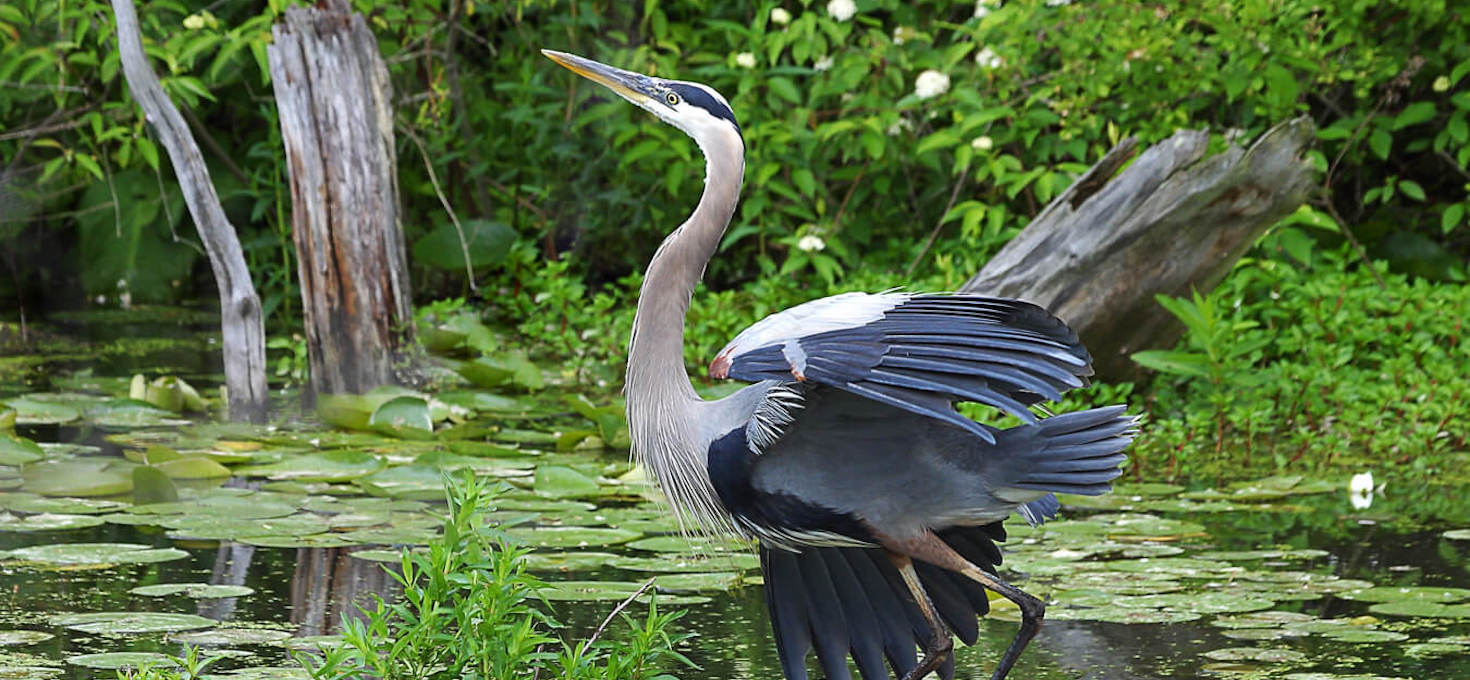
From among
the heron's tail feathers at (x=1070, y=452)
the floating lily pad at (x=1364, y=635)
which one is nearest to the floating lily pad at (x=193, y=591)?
the heron's tail feathers at (x=1070, y=452)

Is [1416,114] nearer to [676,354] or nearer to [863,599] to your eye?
[863,599]

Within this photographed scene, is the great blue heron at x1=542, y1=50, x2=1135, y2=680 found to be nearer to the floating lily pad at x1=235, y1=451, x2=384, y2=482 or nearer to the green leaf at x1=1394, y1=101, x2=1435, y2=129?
the floating lily pad at x1=235, y1=451, x2=384, y2=482

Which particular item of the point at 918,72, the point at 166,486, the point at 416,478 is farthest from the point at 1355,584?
the point at 918,72

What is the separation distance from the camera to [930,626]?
2.99m

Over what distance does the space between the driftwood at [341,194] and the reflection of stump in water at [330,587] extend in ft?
6.90

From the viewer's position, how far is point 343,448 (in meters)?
5.31

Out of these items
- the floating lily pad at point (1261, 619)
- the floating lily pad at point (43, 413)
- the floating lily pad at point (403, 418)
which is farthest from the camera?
the floating lily pad at point (43, 413)

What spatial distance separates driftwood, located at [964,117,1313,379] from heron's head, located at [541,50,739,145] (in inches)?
97.7

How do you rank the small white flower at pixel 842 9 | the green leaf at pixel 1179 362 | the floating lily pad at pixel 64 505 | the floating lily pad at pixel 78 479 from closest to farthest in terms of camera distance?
1. the floating lily pad at pixel 64 505
2. the floating lily pad at pixel 78 479
3. the green leaf at pixel 1179 362
4. the small white flower at pixel 842 9

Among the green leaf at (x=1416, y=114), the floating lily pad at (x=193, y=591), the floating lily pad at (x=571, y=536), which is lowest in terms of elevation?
the floating lily pad at (x=193, y=591)

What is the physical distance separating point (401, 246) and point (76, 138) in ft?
11.3

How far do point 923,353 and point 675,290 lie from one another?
0.57 meters

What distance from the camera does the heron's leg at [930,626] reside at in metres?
2.95

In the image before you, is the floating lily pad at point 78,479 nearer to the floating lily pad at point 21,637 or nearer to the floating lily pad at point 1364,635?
the floating lily pad at point 21,637
